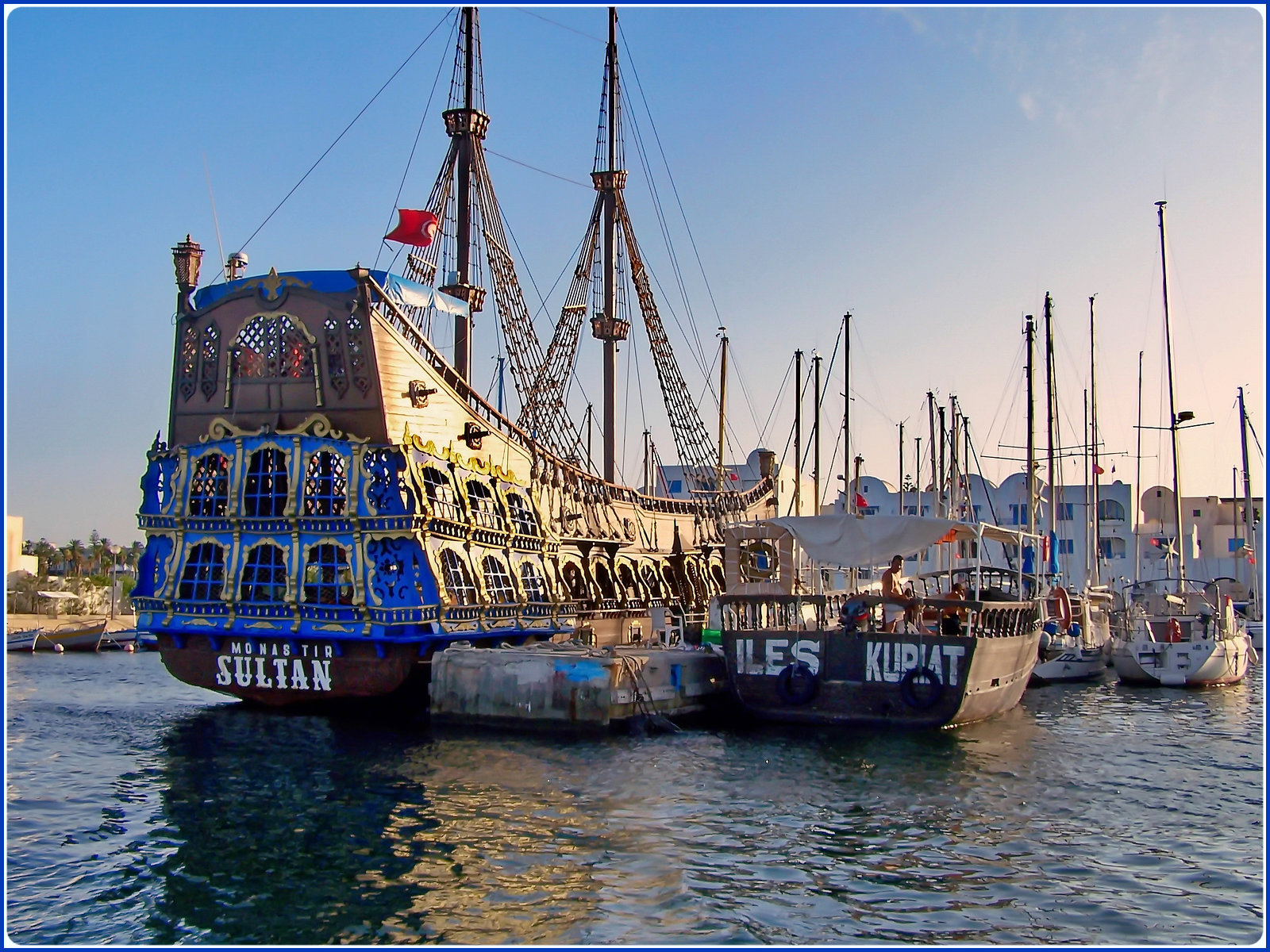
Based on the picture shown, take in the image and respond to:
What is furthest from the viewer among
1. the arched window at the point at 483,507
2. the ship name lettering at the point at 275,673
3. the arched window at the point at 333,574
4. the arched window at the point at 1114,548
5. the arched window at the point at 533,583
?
the arched window at the point at 1114,548

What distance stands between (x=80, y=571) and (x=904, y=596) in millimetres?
111618

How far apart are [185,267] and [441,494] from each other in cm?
965

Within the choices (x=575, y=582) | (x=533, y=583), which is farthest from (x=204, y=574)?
(x=575, y=582)

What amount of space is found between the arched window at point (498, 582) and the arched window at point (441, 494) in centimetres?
201

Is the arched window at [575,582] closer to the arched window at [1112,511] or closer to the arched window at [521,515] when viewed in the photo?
the arched window at [521,515]

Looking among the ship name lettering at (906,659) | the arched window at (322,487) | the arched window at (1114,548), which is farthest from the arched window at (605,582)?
the arched window at (1114,548)

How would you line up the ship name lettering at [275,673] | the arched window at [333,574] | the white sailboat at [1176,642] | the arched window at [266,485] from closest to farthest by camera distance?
the arched window at [333,574] < the ship name lettering at [275,673] < the arched window at [266,485] < the white sailboat at [1176,642]

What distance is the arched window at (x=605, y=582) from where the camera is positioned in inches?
1617

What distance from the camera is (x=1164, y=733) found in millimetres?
28188

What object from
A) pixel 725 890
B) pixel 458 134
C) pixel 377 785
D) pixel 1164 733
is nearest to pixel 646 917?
pixel 725 890

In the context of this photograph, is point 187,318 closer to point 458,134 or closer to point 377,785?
point 458,134

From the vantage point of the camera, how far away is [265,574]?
2912cm

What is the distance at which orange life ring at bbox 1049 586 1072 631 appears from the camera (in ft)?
148

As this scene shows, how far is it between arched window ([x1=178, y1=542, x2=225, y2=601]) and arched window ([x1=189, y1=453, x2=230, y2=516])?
101 cm
